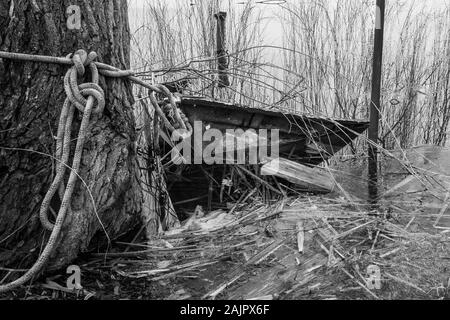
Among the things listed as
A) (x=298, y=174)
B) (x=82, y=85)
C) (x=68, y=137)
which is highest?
(x=82, y=85)

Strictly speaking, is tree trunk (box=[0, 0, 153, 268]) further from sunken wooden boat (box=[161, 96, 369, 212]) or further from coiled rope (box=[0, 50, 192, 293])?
sunken wooden boat (box=[161, 96, 369, 212])

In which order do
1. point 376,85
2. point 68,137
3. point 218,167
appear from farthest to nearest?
point 376,85 → point 218,167 → point 68,137

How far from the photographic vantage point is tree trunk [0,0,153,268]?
1.55 m

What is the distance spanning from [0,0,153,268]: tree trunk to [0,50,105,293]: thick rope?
57 mm

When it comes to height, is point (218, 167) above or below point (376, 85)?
below

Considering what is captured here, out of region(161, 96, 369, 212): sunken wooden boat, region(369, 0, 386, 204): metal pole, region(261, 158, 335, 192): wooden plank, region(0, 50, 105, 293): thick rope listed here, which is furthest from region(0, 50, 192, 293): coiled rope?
region(369, 0, 386, 204): metal pole

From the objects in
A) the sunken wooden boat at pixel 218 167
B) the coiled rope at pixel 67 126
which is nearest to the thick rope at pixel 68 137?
the coiled rope at pixel 67 126

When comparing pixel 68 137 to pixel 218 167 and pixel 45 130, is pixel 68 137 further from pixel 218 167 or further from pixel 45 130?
pixel 218 167

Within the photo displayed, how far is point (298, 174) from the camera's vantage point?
2.59 m

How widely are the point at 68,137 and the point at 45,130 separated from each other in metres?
0.10

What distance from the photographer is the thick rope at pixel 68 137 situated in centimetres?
154

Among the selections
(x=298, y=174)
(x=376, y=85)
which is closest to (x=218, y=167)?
(x=298, y=174)

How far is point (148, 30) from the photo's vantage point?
4.09 meters

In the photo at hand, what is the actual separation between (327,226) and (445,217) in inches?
23.9
